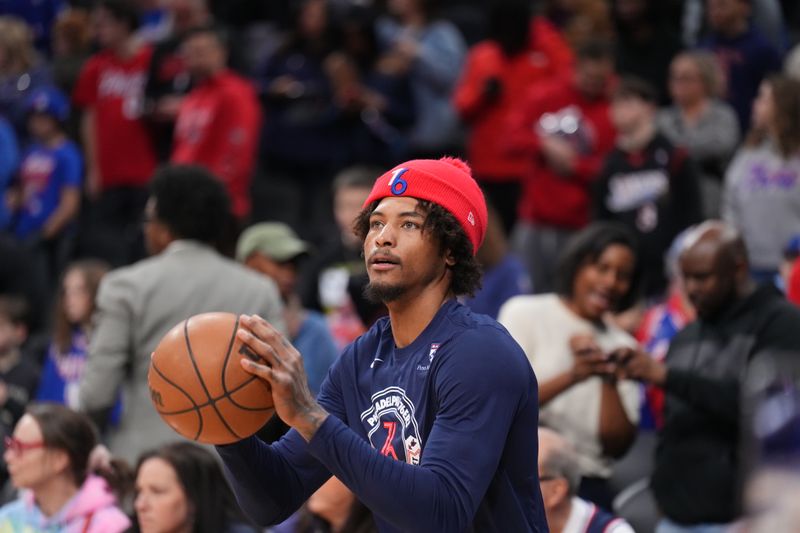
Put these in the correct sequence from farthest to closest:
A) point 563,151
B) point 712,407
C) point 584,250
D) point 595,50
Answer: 1. point 563,151
2. point 595,50
3. point 584,250
4. point 712,407

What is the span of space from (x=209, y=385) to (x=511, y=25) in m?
6.83

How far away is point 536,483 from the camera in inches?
124

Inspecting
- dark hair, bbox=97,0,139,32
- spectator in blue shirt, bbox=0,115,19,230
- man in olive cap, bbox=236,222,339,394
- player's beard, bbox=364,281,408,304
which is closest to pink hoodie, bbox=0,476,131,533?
man in olive cap, bbox=236,222,339,394

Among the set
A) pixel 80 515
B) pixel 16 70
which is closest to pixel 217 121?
pixel 16 70

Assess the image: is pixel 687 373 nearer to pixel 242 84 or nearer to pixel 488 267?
pixel 488 267

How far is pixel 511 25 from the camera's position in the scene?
9484 millimetres

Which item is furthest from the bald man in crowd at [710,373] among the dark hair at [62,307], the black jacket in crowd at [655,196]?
the dark hair at [62,307]

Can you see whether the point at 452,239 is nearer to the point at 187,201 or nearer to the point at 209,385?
the point at 209,385

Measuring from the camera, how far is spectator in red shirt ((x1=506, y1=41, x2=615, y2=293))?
858 centimetres

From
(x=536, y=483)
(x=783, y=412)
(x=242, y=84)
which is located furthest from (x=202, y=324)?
(x=242, y=84)

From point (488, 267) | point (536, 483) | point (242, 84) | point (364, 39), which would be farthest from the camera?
point (364, 39)

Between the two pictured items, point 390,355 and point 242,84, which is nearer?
point 390,355

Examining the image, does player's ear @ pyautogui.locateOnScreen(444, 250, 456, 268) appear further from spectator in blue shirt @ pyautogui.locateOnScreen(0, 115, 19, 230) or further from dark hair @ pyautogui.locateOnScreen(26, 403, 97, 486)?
spectator in blue shirt @ pyautogui.locateOnScreen(0, 115, 19, 230)

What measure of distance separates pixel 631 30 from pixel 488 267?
418 centimetres
